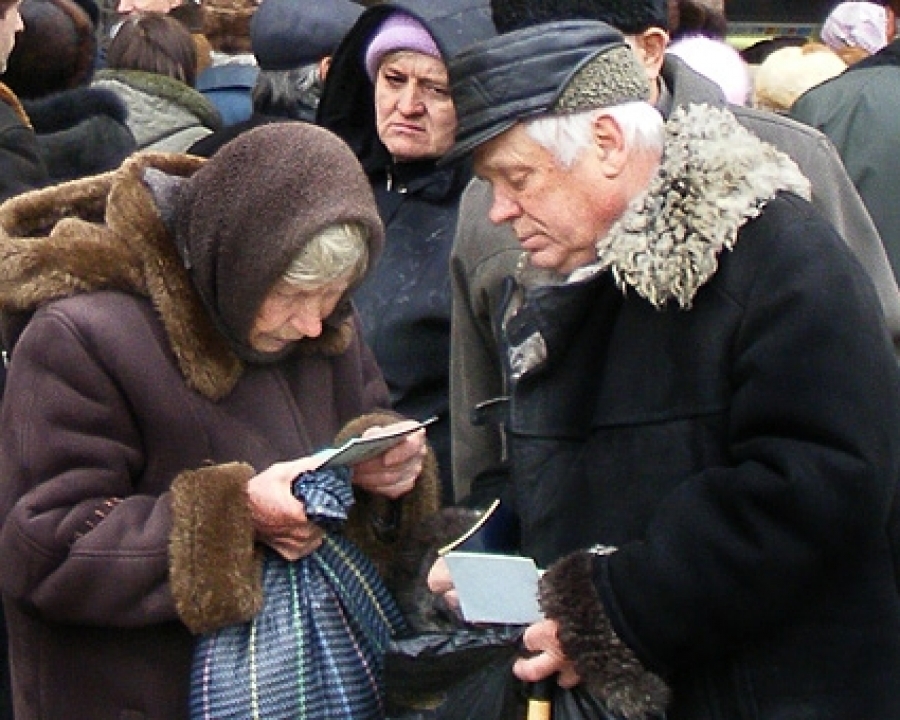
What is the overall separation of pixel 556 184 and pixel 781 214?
32cm

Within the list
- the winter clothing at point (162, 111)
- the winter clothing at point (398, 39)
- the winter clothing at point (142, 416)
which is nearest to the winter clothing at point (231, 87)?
the winter clothing at point (162, 111)

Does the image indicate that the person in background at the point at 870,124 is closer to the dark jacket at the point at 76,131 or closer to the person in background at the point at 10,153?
the dark jacket at the point at 76,131

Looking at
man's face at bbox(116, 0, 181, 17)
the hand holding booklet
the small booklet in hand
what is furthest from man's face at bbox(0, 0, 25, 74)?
man's face at bbox(116, 0, 181, 17)

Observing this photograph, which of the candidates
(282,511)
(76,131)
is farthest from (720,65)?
(282,511)

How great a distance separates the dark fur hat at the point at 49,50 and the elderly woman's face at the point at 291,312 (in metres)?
1.85

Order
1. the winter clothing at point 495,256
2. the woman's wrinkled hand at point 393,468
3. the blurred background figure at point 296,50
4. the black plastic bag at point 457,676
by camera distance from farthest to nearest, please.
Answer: the blurred background figure at point 296,50, the winter clothing at point 495,256, the woman's wrinkled hand at point 393,468, the black plastic bag at point 457,676

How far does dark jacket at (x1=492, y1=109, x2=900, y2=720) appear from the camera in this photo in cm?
202

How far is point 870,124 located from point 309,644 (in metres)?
2.95

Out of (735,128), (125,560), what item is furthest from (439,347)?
(735,128)

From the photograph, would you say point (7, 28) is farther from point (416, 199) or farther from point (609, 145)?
point (609, 145)

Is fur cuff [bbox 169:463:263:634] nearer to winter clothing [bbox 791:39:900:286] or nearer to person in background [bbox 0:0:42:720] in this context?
person in background [bbox 0:0:42:720]

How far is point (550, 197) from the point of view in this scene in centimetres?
227

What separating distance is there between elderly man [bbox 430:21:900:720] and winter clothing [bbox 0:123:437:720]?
1.26 ft

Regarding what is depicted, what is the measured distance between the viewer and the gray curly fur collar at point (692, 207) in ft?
6.88
